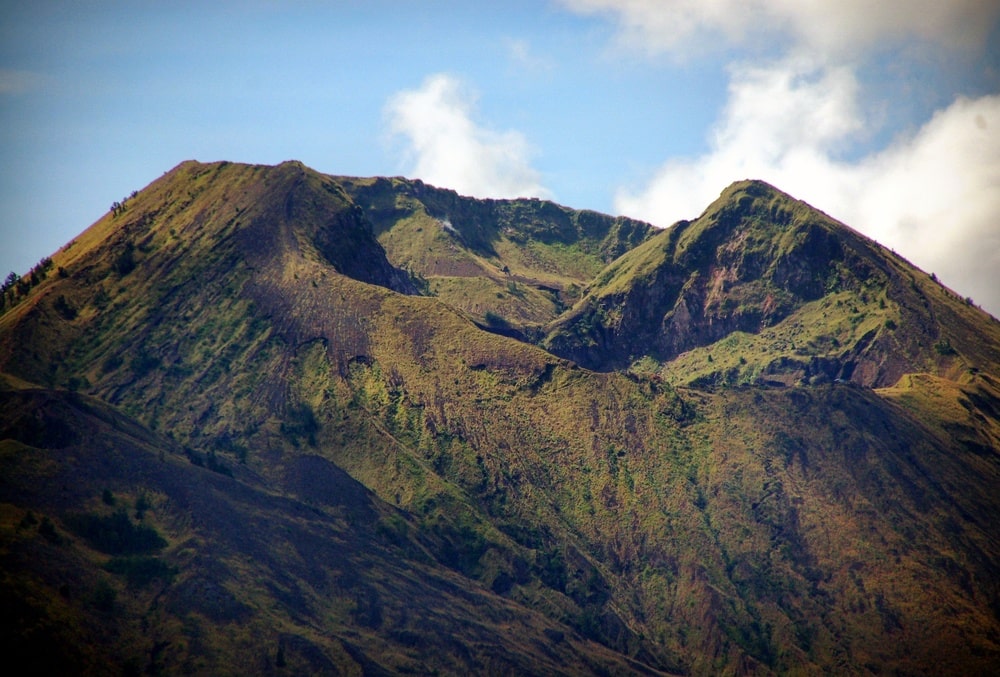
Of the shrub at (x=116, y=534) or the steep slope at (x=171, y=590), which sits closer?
the steep slope at (x=171, y=590)

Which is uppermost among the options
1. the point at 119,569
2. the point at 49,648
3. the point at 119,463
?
the point at 119,463

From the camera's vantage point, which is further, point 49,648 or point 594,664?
point 594,664

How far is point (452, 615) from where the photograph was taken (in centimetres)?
19725

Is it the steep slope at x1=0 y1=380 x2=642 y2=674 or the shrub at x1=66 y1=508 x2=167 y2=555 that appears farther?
the shrub at x1=66 y1=508 x2=167 y2=555

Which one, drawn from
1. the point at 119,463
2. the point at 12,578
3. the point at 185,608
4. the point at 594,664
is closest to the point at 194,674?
the point at 185,608

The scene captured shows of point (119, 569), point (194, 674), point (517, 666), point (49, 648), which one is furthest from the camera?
point (517, 666)

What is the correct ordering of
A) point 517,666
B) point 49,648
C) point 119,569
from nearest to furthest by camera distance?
point 49,648
point 119,569
point 517,666

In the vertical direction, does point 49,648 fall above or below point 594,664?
below

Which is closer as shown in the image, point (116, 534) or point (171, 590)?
point (171, 590)

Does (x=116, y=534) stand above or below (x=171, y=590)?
above

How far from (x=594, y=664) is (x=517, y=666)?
1602cm

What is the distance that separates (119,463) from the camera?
196 metres

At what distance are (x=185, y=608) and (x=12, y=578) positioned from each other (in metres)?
24.0

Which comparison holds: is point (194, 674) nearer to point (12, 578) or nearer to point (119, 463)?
point (12, 578)
